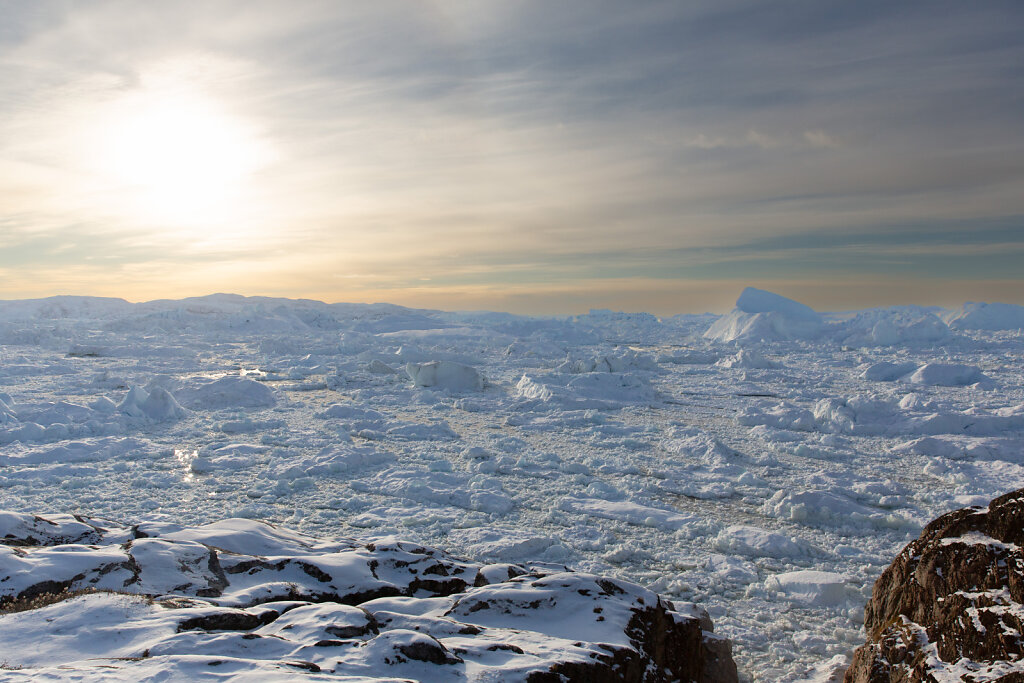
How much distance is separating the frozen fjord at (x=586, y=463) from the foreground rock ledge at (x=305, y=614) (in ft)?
4.07

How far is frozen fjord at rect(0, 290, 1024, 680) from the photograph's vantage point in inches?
229

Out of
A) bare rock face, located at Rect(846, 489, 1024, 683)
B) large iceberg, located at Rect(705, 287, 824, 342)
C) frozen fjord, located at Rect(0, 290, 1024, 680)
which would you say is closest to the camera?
bare rock face, located at Rect(846, 489, 1024, 683)

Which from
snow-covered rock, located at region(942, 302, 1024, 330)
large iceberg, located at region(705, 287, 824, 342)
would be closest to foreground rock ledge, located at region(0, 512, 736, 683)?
large iceberg, located at region(705, 287, 824, 342)

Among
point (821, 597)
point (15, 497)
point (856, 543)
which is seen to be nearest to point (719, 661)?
point (821, 597)

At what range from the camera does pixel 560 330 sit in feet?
153

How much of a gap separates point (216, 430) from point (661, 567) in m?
9.31

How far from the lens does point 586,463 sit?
952 cm

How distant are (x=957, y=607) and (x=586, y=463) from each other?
6418 mm

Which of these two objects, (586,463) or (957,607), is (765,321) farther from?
(957,607)

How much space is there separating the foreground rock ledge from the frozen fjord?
124 cm

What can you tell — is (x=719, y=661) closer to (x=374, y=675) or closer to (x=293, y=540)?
(x=374, y=675)

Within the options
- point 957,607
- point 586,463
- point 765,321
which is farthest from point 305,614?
point 765,321

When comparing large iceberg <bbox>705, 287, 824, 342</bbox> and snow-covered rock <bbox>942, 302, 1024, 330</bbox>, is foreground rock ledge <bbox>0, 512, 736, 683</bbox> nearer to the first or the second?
large iceberg <bbox>705, 287, 824, 342</bbox>

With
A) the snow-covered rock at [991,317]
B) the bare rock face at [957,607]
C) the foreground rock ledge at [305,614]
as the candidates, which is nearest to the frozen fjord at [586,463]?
the bare rock face at [957,607]
